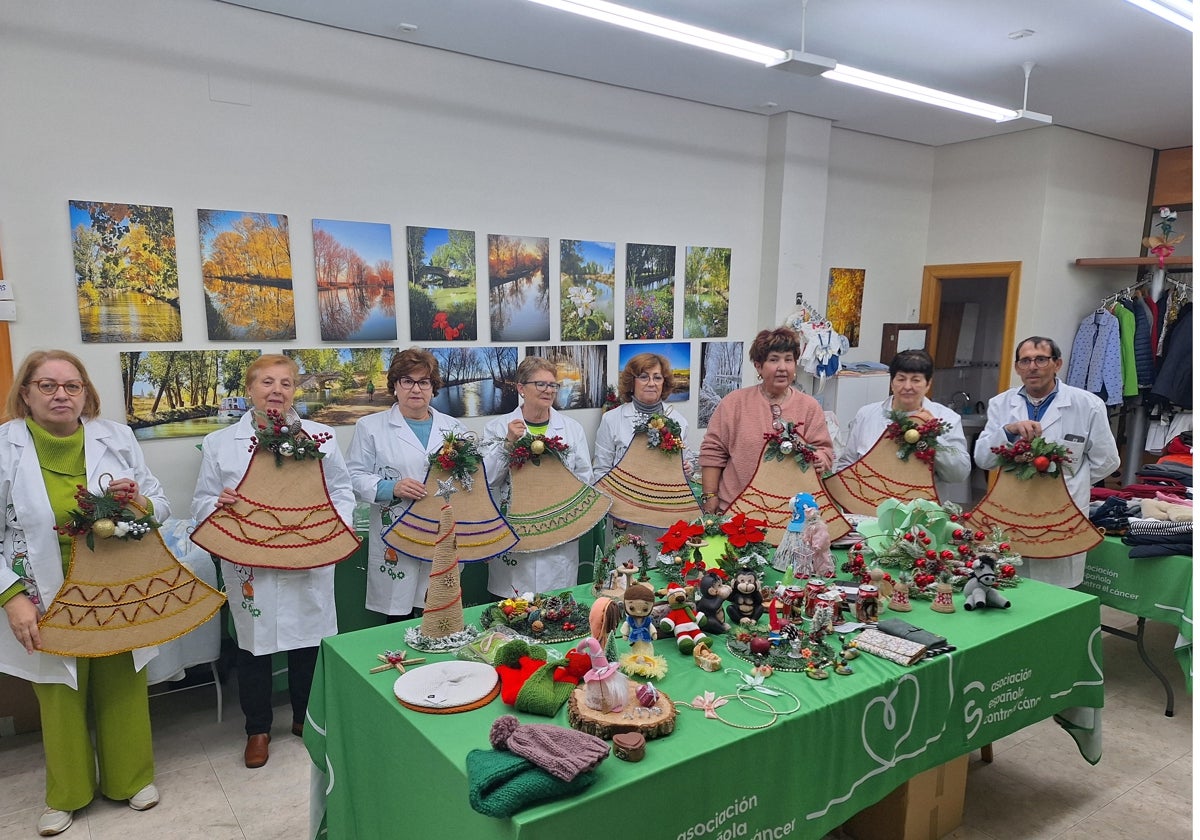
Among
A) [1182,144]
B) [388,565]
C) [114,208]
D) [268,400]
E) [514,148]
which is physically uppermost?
[1182,144]

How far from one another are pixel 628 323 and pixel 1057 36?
313 cm

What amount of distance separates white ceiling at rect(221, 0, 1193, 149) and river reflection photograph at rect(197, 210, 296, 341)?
112 centimetres

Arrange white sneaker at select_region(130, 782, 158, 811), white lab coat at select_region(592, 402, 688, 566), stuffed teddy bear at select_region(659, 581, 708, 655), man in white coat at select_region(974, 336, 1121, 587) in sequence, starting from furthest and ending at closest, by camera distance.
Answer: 1. white lab coat at select_region(592, 402, 688, 566)
2. man in white coat at select_region(974, 336, 1121, 587)
3. white sneaker at select_region(130, 782, 158, 811)
4. stuffed teddy bear at select_region(659, 581, 708, 655)

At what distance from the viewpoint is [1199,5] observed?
0.41 metres

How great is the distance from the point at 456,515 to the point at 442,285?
1971mm

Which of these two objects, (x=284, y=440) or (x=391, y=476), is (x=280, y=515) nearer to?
(x=284, y=440)

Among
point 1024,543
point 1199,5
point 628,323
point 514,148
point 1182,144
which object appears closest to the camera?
point 1199,5

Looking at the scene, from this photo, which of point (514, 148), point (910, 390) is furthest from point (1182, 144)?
point (514, 148)

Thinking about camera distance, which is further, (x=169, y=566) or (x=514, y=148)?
(x=514, y=148)

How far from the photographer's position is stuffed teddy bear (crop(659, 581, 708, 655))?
2.29 metres

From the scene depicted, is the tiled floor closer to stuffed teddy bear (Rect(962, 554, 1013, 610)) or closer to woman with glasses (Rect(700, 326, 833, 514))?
stuffed teddy bear (Rect(962, 554, 1013, 610))

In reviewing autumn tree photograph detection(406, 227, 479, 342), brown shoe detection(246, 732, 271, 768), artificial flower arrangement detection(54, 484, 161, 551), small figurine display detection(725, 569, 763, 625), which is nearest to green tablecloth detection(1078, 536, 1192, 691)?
small figurine display detection(725, 569, 763, 625)

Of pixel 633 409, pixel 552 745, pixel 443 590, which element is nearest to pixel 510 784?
pixel 552 745

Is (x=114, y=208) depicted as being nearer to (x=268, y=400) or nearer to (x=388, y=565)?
(x=268, y=400)
